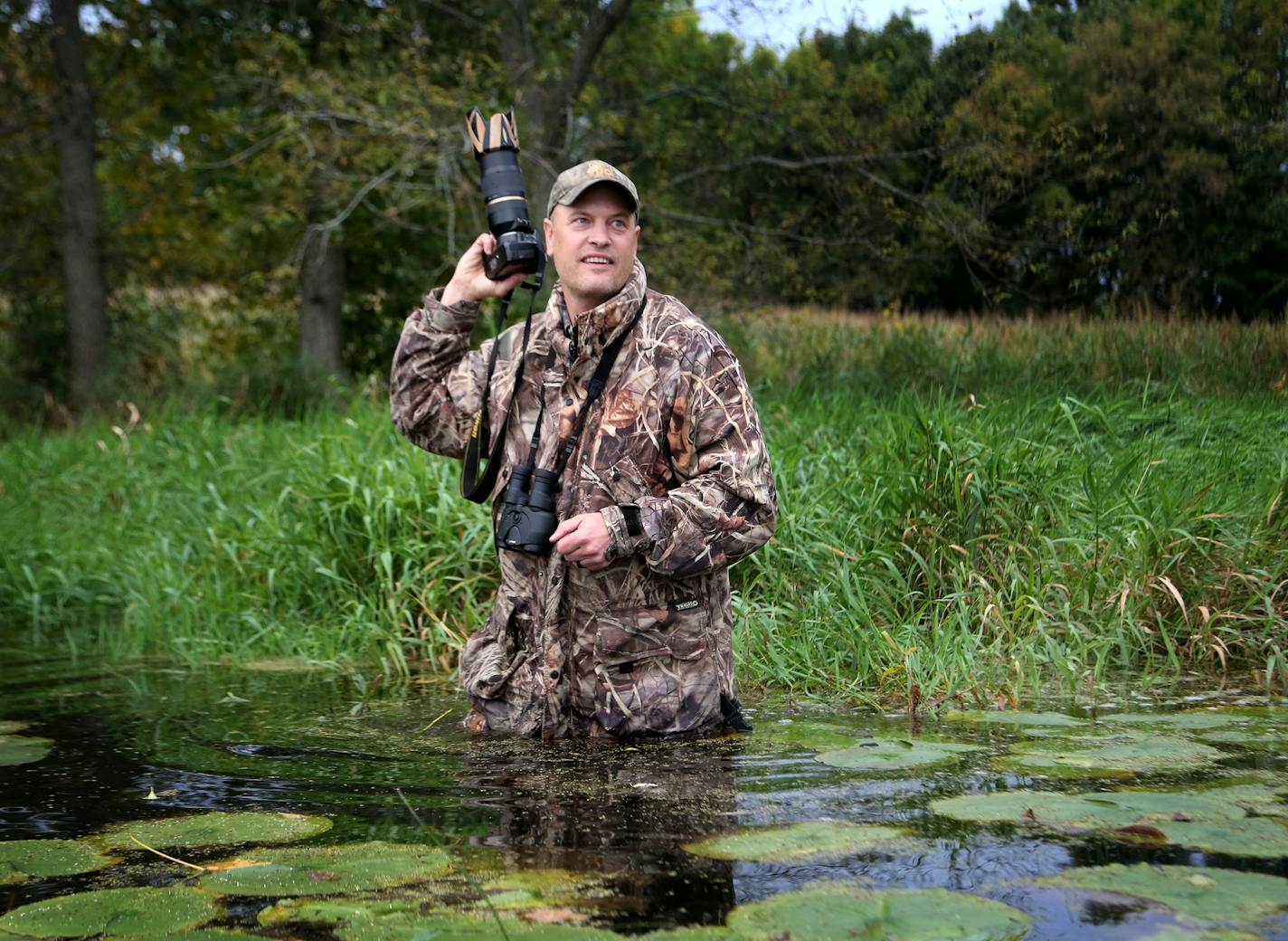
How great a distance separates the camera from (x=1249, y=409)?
6.83 metres

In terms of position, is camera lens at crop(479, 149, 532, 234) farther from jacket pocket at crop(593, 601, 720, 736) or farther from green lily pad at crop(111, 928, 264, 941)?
green lily pad at crop(111, 928, 264, 941)

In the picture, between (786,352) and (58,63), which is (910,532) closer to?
(786,352)

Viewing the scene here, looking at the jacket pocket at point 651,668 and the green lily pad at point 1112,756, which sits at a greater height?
the jacket pocket at point 651,668

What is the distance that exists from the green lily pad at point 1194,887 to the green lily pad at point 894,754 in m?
1.00

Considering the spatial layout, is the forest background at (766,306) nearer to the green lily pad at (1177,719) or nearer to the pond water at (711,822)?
the green lily pad at (1177,719)

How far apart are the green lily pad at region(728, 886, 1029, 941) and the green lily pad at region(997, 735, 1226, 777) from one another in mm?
1130

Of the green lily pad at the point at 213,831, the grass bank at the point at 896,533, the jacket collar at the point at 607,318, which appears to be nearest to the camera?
the green lily pad at the point at 213,831

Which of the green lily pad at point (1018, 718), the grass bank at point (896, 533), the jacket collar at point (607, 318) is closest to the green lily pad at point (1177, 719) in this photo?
the green lily pad at point (1018, 718)

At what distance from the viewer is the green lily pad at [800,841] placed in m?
3.04

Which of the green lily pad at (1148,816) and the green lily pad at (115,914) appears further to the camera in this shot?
the green lily pad at (1148,816)

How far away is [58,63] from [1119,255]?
40.7ft

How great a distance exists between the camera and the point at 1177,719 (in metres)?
Answer: 4.34

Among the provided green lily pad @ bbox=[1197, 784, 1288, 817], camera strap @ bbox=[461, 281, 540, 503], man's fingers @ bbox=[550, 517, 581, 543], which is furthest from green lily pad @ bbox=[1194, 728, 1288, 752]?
camera strap @ bbox=[461, 281, 540, 503]

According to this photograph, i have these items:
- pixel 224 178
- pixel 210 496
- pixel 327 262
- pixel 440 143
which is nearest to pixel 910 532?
pixel 210 496
